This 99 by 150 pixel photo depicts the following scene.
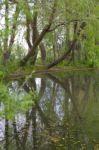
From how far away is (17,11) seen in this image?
1892cm

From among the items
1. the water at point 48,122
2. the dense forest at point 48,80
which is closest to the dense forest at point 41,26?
the dense forest at point 48,80

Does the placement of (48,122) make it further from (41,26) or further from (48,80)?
(41,26)

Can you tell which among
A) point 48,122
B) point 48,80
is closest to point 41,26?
point 48,80

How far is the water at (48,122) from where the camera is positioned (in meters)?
8.34

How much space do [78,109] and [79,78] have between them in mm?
11022

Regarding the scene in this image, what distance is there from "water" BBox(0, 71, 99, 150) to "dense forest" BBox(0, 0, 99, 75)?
5.01 m

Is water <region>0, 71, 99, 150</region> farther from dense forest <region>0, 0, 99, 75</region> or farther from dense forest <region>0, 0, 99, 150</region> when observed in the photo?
dense forest <region>0, 0, 99, 75</region>

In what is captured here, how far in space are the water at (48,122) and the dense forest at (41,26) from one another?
5.01 meters

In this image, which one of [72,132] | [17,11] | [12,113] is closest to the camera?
[12,113]

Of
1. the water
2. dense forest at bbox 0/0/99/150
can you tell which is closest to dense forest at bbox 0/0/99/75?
dense forest at bbox 0/0/99/150

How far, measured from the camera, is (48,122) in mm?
10492

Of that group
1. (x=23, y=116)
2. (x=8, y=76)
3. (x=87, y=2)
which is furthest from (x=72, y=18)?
(x=23, y=116)

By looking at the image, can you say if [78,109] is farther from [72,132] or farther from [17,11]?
[17,11]

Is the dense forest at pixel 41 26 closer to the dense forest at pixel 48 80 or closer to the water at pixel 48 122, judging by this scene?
the dense forest at pixel 48 80
